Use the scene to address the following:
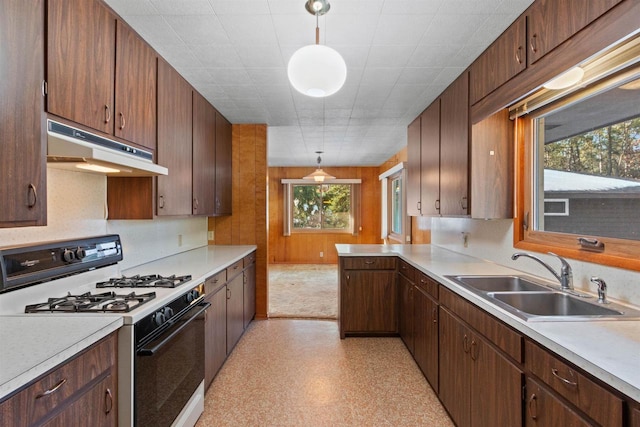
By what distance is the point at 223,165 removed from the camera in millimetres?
3717

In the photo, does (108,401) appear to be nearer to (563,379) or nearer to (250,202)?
(563,379)

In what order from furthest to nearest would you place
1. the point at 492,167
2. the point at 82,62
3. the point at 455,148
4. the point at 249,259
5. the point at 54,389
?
the point at 249,259 < the point at 455,148 < the point at 492,167 < the point at 82,62 < the point at 54,389

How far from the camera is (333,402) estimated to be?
228 centimetres

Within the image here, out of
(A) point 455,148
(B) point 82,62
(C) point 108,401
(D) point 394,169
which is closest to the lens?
(C) point 108,401

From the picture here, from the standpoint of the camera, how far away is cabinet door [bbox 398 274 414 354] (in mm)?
2904

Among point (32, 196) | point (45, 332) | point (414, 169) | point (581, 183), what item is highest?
point (414, 169)

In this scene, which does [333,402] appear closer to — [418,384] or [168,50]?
[418,384]

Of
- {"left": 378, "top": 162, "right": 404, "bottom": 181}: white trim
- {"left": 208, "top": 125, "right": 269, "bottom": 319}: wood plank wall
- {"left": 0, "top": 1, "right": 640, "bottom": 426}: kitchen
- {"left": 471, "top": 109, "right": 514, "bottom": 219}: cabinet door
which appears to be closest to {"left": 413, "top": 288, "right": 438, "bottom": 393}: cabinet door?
{"left": 0, "top": 1, "right": 640, "bottom": 426}: kitchen

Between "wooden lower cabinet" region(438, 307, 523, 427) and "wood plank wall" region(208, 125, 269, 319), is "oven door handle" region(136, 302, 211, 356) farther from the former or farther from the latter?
"wood plank wall" region(208, 125, 269, 319)

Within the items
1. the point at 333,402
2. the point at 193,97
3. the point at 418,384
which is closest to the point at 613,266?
the point at 418,384

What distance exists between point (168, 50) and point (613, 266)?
2.84 m

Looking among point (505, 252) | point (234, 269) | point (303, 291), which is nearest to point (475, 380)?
point (505, 252)

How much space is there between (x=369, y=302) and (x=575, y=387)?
2.44m

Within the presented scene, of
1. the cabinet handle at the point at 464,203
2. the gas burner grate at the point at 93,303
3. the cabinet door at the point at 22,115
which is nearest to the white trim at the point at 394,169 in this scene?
the cabinet handle at the point at 464,203
